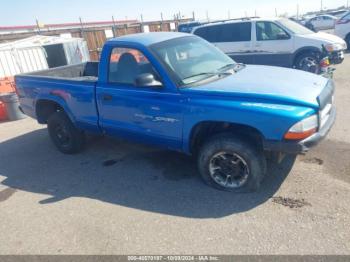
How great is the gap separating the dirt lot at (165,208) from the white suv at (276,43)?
4470 millimetres

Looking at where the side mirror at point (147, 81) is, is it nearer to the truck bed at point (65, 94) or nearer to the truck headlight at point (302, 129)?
the truck bed at point (65, 94)

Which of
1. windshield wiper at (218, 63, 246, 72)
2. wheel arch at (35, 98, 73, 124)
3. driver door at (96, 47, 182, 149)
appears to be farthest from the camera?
wheel arch at (35, 98, 73, 124)

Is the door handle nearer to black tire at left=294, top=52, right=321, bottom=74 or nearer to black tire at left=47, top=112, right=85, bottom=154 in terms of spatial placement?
black tire at left=47, top=112, right=85, bottom=154

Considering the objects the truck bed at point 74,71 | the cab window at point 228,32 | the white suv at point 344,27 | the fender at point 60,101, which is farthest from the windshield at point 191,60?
the white suv at point 344,27

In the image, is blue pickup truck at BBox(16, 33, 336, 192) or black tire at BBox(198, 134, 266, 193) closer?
blue pickup truck at BBox(16, 33, 336, 192)

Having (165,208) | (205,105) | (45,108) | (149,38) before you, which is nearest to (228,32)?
(149,38)

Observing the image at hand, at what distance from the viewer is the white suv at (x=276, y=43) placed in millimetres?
8875

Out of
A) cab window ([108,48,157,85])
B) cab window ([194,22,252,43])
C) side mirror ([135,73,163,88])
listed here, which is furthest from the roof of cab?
cab window ([194,22,252,43])

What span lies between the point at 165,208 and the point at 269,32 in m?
7.50

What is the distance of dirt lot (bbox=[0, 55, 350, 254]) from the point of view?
3.00 metres

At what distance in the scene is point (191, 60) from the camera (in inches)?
165

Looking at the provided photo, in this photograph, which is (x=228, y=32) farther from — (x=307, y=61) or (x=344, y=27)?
(x=344, y=27)

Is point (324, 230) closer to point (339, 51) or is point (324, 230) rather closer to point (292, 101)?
point (292, 101)

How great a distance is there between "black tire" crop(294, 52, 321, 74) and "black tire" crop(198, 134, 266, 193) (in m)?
6.27
